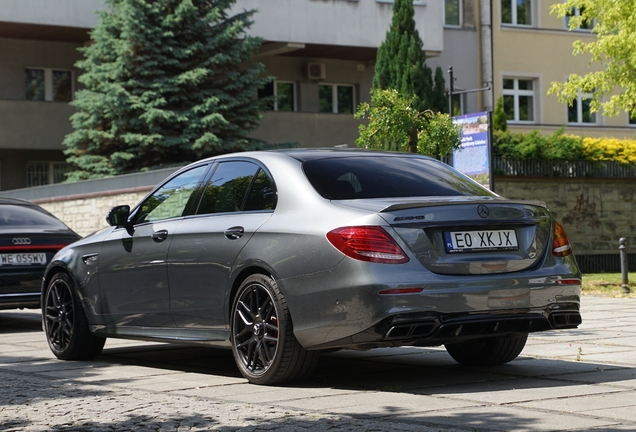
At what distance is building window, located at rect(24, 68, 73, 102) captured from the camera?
30141 mm

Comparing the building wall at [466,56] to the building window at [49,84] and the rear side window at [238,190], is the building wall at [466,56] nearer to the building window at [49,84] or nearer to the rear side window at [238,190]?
the building window at [49,84]

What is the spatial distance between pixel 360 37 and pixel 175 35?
698 centimetres

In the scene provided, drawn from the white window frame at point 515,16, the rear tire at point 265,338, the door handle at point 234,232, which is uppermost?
the white window frame at point 515,16

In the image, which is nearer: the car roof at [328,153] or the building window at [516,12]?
the car roof at [328,153]

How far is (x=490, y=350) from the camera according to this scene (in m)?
7.88

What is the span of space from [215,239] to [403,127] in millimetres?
8254

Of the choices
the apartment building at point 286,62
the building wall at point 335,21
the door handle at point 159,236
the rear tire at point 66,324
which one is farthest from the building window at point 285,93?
the door handle at point 159,236

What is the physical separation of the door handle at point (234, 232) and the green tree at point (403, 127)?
787 centimetres

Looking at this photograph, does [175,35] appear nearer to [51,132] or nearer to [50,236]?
[51,132]

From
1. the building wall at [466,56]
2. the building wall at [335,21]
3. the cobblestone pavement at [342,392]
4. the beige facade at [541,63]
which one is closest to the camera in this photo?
the cobblestone pavement at [342,392]

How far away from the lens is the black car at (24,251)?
1218 centimetres

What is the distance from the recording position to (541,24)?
3697 centimetres

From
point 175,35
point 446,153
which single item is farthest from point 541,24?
point 446,153

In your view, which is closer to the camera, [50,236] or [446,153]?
[50,236]
